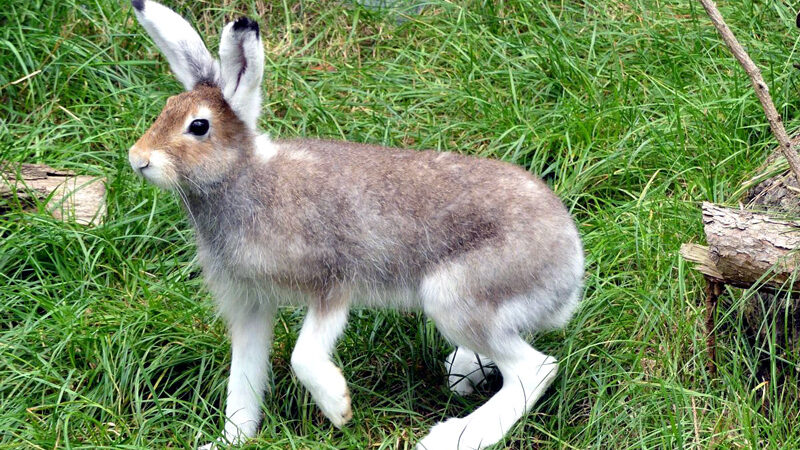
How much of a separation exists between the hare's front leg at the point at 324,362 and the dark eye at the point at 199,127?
84 cm

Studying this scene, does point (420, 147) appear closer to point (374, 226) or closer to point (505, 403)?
point (374, 226)

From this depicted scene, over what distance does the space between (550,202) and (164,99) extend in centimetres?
265

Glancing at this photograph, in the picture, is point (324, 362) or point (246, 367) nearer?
point (324, 362)

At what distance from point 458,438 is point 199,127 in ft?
5.35

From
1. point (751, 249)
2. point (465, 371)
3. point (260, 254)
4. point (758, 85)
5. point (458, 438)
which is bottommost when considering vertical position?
point (465, 371)

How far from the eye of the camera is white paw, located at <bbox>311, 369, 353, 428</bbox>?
4719 millimetres

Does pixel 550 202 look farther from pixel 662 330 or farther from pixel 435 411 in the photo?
pixel 435 411

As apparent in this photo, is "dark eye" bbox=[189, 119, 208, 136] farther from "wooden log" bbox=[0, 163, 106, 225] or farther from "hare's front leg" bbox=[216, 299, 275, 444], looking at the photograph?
"wooden log" bbox=[0, 163, 106, 225]

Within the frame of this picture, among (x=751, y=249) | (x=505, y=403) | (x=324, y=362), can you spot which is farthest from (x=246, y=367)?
(x=751, y=249)

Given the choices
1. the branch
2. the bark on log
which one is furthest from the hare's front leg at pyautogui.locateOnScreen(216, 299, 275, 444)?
the branch

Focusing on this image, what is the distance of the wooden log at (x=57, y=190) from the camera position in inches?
235

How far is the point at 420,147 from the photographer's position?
20.6ft

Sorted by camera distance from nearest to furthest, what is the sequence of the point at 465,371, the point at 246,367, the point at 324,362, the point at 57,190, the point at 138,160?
the point at 138,160 < the point at 324,362 < the point at 246,367 < the point at 465,371 < the point at 57,190

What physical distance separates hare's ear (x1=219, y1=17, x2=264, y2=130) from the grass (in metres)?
1.15
